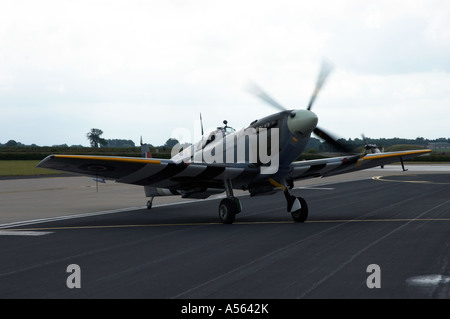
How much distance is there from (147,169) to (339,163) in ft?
19.5

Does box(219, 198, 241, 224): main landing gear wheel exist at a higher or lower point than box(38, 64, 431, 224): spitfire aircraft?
lower

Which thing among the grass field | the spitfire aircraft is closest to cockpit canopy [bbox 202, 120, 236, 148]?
the spitfire aircraft

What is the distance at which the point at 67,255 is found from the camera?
31.3 feet

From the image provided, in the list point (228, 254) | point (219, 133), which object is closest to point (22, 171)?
point (219, 133)

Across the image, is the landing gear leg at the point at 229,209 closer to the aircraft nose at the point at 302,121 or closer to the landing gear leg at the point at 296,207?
the landing gear leg at the point at 296,207

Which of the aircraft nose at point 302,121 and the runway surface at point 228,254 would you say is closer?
the runway surface at point 228,254

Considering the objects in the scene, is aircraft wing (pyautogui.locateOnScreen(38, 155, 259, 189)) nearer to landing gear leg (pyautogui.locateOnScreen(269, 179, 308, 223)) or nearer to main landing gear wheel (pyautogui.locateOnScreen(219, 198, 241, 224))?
main landing gear wheel (pyautogui.locateOnScreen(219, 198, 241, 224))

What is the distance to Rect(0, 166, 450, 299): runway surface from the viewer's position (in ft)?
22.3

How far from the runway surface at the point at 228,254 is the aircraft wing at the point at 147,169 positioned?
4.24ft

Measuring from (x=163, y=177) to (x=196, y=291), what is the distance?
7.80 m

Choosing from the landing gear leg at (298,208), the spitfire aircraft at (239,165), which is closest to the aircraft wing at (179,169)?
the spitfire aircraft at (239,165)

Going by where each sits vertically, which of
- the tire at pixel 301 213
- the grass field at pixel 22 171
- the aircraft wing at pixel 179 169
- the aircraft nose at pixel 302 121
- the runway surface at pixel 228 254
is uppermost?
the aircraft nose at pixel 302 121

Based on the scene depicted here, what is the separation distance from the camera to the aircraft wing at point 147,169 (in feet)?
41.1
